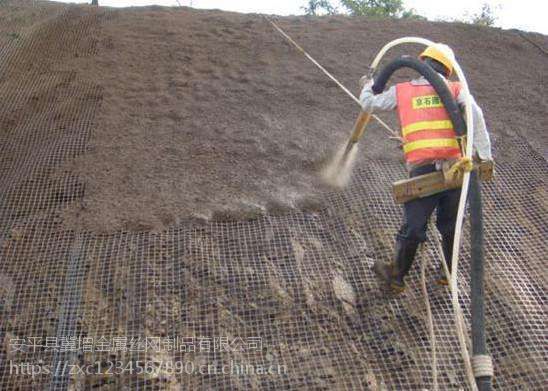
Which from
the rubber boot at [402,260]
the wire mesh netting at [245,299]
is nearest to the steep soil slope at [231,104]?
the wire mesh netting at [245,299]

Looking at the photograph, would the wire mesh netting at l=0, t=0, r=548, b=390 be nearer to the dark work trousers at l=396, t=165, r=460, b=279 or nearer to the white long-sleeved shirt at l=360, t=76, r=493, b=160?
the dark work trousers at l=396, t=165, r=460, b=279

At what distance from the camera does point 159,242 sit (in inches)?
135

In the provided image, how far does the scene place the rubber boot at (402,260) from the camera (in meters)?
3.06

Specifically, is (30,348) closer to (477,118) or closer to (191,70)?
(477,118)

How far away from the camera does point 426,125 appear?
284 centimetres

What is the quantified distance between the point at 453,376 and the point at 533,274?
1016mm

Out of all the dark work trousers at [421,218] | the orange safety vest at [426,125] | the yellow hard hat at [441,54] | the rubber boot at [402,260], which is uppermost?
the yellow hard hat at [441,54]

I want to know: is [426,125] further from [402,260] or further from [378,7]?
[378,7]

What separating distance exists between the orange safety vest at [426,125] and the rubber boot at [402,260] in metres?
0.50

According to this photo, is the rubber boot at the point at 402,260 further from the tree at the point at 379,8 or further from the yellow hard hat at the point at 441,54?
the tree at the point at 379,8

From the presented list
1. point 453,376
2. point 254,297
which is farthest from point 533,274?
point 254,297

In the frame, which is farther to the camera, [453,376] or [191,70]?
[191,70]

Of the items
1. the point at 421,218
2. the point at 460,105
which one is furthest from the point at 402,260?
the point at 460,105

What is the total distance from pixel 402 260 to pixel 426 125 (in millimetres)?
818
